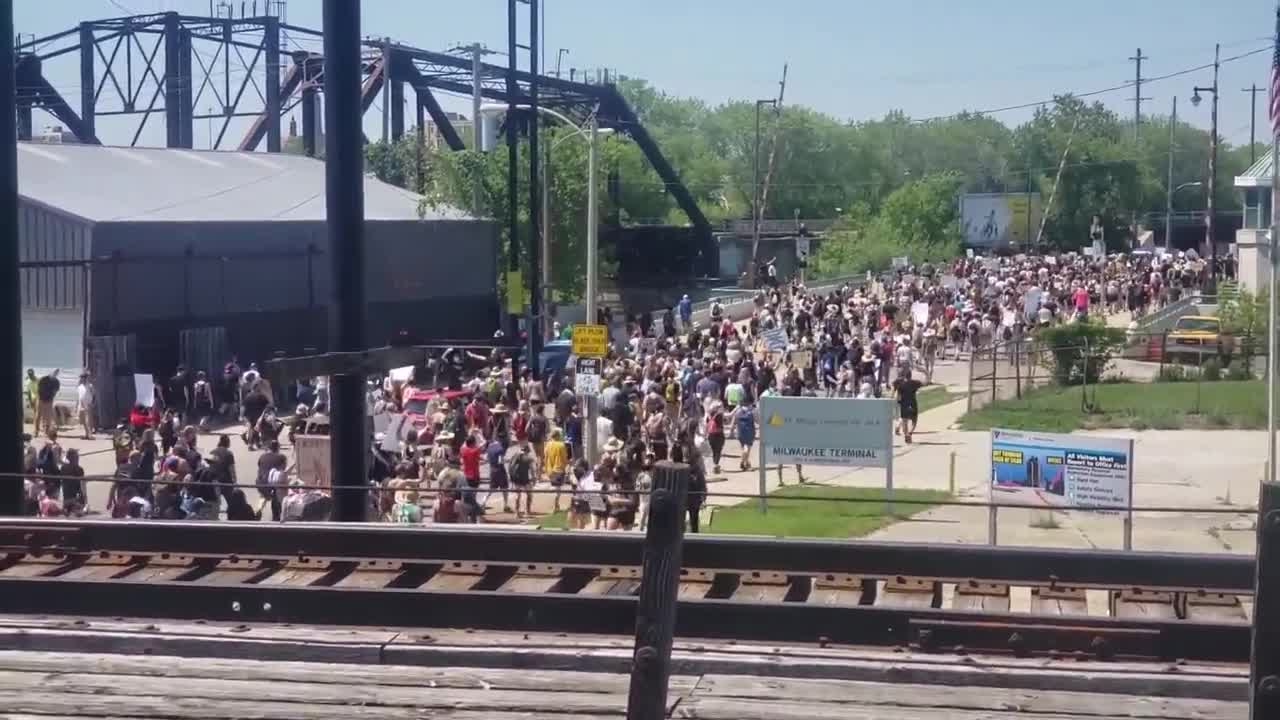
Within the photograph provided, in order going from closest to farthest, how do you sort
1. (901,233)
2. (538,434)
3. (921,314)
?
(538,434)
(921,314)
(901,233)

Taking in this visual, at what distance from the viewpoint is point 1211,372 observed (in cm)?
3422

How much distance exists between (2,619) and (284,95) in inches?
2125

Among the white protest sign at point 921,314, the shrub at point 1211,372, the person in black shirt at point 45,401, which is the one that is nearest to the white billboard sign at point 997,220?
the white protest sign at point 921,314

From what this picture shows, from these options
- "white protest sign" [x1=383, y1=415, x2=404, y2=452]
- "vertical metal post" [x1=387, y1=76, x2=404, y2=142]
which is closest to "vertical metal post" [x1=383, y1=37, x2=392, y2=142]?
"vertical metal post" [x1=387, y1=76, x2=404, y2=142]

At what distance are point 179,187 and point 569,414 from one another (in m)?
18.2

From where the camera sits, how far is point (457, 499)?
648 inches

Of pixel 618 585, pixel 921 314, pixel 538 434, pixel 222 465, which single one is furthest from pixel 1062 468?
pixel 921 314

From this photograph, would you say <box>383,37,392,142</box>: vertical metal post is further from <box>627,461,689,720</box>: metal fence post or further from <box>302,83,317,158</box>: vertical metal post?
<box>627,461,689,720</box>: metal fence post

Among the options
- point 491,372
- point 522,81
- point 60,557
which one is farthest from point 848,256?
point 60,557

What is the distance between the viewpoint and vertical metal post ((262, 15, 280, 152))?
5556 cm

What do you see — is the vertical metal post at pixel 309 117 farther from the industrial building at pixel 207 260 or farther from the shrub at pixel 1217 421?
the shrub at pixel 1217 421

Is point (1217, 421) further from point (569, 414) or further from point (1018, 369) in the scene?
point (569, 414)

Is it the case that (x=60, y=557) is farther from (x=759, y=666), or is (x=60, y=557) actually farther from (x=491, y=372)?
(x=491, y=372)

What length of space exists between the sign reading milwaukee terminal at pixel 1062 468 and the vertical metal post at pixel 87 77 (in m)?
50.3
